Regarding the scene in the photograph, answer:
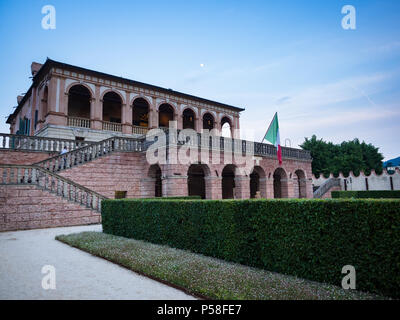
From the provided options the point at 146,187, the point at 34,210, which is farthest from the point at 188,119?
the point at 34,210

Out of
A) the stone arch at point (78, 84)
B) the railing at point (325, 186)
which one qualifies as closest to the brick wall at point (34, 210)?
the stone arch at point (78, 84)

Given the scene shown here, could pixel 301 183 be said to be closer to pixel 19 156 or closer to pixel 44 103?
pixel 19 156

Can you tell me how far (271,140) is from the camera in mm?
16891

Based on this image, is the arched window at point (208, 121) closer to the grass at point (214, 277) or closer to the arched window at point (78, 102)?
the arched window at point (78, 102)

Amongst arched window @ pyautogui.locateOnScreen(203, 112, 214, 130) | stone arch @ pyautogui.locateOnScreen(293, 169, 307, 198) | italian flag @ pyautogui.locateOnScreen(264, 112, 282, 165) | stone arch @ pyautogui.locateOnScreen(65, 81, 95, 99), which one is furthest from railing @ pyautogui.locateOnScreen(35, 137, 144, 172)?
stone arch @ pyautogui.locateOnScreen(293, 169, 307, 198)

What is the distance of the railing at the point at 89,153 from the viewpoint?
13.9m

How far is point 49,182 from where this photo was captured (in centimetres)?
1244

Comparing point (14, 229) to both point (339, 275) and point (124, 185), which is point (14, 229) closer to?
point (124, 185)

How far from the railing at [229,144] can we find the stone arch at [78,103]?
40.6 feet

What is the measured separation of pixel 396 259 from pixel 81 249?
303 inches

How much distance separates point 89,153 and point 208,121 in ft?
64.0

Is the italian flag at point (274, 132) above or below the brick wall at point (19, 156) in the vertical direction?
above

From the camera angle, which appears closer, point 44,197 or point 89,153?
point 44,197

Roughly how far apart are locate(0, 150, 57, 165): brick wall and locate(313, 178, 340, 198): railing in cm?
2807
